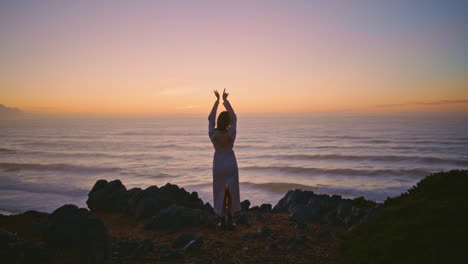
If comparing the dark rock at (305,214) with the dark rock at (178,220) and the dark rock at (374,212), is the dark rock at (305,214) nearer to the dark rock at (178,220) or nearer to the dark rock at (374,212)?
the dark rock at (374,212)

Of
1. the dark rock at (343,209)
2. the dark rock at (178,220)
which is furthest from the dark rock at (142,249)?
the dark rock at (343,209)

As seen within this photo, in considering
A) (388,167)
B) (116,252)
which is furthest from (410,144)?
(116,252)

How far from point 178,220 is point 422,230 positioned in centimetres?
503

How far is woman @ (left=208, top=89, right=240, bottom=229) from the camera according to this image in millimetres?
6047

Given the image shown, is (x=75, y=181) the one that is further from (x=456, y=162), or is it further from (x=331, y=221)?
(x=456, y=162)

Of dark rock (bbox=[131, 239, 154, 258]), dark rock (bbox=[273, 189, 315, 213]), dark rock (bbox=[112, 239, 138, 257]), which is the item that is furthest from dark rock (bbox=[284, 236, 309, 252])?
dark rock (bbox=[273, 189, 315, 213])

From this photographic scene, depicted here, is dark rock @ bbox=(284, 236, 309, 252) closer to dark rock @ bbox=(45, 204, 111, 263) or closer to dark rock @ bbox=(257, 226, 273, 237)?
dark rock @ bbox=(257, 226, 273, 237)

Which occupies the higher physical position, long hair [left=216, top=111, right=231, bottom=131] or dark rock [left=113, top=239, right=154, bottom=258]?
long hair [left=216, top=111, right=231, bottom=131]

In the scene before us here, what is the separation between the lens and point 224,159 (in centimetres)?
613

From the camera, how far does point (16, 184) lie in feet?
64.5

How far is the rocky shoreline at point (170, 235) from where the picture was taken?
15.7 ft

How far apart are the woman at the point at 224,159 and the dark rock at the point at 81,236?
7.56 ft

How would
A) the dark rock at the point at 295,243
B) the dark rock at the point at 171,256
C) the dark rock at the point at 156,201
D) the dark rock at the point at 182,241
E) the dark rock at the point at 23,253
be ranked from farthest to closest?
the dark rock at the point at 156,201, the dark rock at the point at 182,241, the dark rock at the point at 295,243, the dark rock at the point at 171,256, the dark rock at the point at 23,253

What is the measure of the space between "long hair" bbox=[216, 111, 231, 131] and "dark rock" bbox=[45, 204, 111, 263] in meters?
2.90
